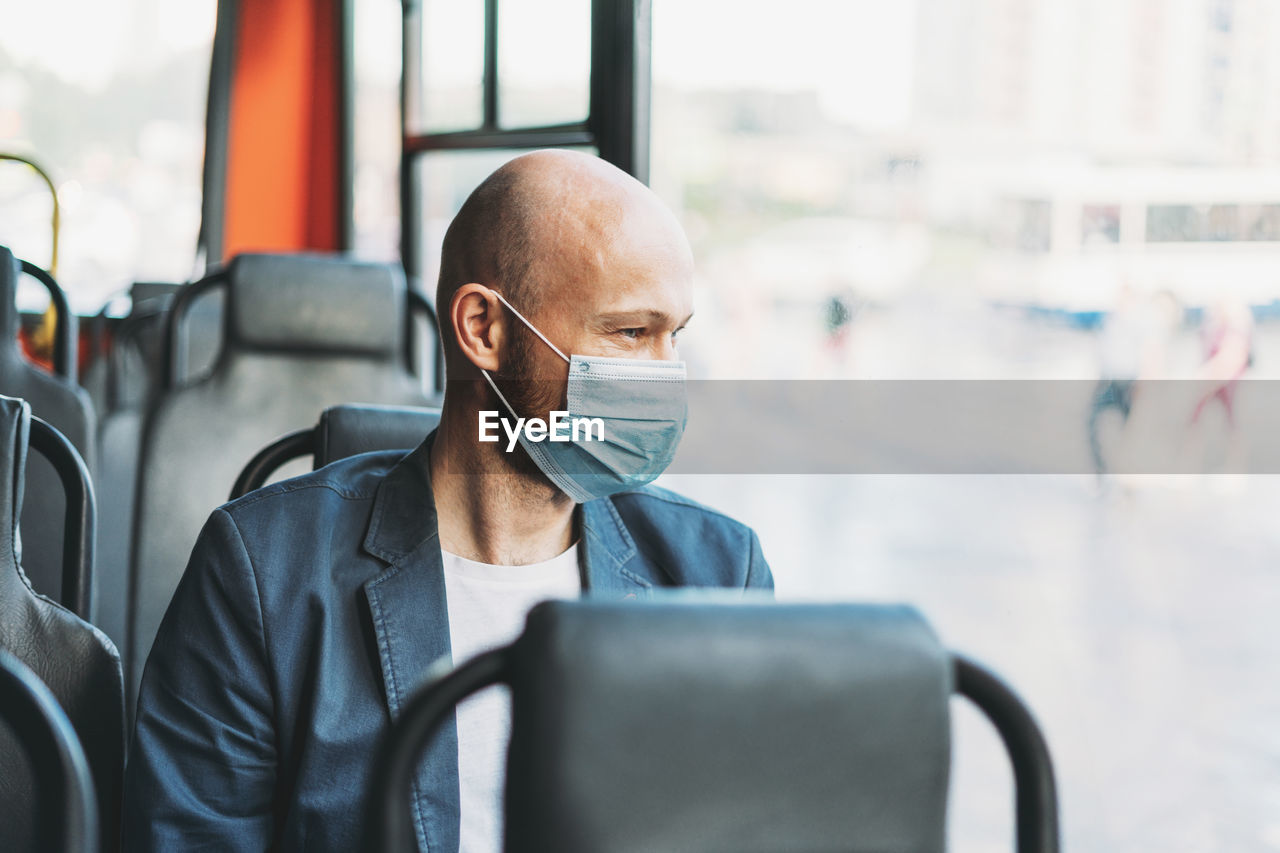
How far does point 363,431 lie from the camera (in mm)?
1420

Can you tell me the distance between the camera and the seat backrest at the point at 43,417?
6.22ft

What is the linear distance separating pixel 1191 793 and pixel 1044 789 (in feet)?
5.37

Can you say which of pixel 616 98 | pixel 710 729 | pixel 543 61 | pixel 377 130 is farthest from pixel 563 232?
pixel 377 130

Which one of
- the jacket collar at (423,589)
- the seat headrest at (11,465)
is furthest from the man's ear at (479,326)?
the seat headrest at (11,465)

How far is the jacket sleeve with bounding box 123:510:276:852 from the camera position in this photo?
0.98 metres

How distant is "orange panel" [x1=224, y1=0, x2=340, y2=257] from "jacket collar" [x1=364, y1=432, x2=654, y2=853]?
386cm

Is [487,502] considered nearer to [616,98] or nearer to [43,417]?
[43,417]

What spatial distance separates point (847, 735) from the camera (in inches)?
24.0

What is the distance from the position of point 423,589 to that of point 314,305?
3.53ft

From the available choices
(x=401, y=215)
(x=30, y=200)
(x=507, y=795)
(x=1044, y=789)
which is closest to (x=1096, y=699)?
(x=1044, y=789)

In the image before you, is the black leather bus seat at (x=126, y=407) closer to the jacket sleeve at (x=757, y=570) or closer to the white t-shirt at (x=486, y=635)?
the white t-shirt at (x=486, y=635)

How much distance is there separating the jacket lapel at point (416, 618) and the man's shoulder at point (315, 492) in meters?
0.03

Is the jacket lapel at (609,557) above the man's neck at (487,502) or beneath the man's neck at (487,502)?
beneath

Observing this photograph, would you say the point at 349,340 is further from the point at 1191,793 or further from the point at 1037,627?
the point at 1191,793
